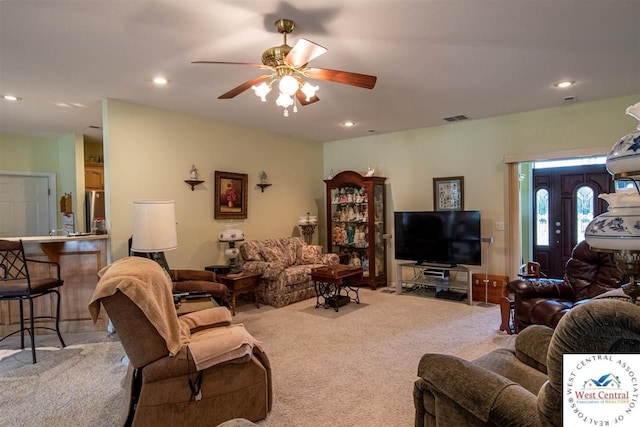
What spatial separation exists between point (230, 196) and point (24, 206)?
11.6ft

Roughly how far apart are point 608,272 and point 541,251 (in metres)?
3.42

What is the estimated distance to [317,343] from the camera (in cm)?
362

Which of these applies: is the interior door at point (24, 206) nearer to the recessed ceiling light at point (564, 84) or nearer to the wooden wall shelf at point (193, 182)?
the wooden wall shelf at point (193, 182)

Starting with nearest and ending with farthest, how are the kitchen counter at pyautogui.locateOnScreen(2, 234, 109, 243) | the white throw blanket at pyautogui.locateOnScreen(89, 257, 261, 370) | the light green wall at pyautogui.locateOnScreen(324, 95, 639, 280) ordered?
the white throw blanket at pyautogui.locateOnScreen(89, 257, 261, 370), the kitchen counter at pyautogui.locateOnScreen(2, 234, 109, 243), the light green wall at pyautogui.locateOnScreen(324, 95, 639, 280)

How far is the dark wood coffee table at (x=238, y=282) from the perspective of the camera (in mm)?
4613

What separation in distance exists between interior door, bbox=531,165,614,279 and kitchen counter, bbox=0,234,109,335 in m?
6.84

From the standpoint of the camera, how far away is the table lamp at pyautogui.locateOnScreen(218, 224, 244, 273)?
16.9 feet

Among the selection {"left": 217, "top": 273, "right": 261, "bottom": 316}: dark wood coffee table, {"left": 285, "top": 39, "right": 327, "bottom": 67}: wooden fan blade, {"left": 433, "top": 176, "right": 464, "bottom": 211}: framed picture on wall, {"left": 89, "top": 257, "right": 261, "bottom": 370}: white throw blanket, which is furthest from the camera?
{"left": 433, "top": 176, "right": 464, "bottom": 211}: framed picture on wall

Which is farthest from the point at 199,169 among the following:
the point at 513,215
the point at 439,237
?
the point at 513,215

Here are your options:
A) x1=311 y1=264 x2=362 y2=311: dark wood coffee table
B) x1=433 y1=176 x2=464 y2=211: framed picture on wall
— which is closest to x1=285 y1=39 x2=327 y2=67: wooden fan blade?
x1=311 y1=264 x2=362 y2=311: dark wood coffee table

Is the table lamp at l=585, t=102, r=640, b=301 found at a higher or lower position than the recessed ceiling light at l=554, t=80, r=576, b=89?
lower

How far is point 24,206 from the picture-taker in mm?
5938

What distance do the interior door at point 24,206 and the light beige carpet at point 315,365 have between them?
3.05m

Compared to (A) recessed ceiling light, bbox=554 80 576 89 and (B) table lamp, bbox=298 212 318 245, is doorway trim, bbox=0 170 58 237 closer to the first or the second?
(B) table lamp, bbox=298 212 318 245
